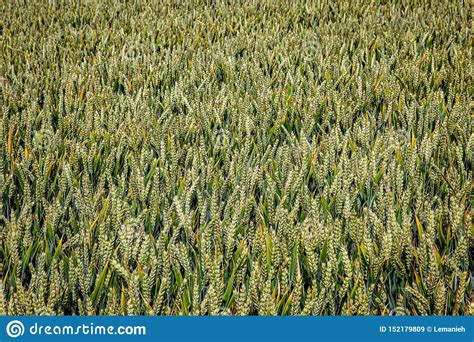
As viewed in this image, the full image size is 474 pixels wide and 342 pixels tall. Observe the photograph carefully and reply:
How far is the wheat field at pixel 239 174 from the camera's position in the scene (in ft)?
4.04

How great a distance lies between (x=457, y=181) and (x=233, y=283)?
0.79 m

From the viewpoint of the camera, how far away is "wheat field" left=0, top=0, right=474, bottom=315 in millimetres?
1232

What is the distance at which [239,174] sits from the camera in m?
1.68

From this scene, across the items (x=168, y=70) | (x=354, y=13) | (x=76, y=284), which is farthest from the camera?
(x=354, y=13)

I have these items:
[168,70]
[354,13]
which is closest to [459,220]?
[168,70]

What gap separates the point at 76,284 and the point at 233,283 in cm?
37

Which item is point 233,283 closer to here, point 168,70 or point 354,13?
point 168,70

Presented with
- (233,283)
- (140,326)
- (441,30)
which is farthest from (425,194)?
(441,30)

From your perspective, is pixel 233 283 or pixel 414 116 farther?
pixel 414 116

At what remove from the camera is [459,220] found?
136 cm

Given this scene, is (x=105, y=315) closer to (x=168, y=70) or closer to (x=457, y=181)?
(x=457, y=181)

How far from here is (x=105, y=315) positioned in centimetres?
116

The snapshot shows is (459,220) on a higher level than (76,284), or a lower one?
higher

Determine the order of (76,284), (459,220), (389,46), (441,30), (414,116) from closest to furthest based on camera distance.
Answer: (76,284) → (459,220) → (414,116) → (389,46) → (441,30)
